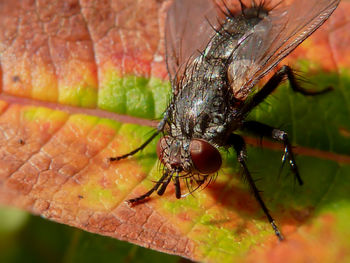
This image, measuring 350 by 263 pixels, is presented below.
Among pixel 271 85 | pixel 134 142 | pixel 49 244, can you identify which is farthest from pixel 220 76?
pixel 49 244

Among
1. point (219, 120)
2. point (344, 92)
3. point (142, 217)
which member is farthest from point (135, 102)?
point (344, 92)

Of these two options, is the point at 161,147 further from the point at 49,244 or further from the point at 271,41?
the point at 49,244

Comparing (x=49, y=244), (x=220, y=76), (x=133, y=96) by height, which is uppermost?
(x=220, y=76)

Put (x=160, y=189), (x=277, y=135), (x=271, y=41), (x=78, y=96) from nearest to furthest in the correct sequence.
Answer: (x=160, y=189) → (x=277, y=135) → (x=271, y=41) → (x=78, y=96)

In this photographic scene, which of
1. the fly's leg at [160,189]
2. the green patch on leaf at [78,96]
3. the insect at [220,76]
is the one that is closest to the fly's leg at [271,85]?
the insect at [220,76]

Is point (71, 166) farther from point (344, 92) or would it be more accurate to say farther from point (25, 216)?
point (344, 92)

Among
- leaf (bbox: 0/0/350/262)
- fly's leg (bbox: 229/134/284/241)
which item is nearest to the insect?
fly's leg (bbox: 229/134/284/241)
